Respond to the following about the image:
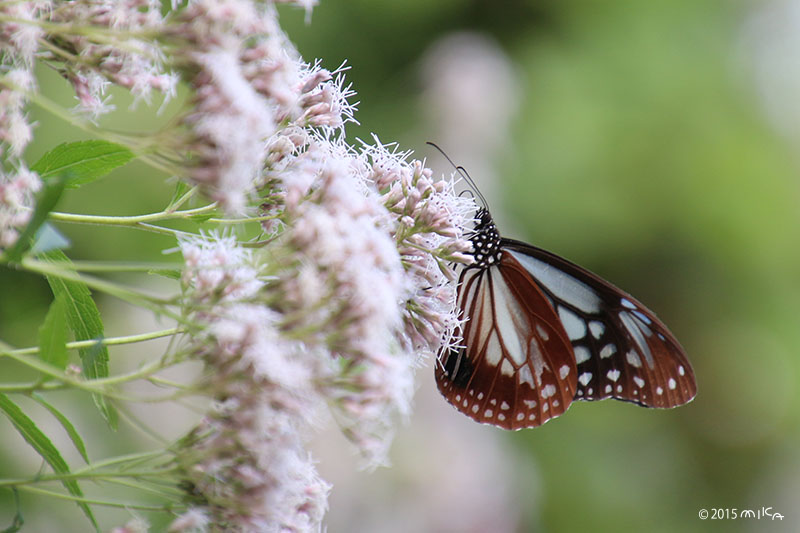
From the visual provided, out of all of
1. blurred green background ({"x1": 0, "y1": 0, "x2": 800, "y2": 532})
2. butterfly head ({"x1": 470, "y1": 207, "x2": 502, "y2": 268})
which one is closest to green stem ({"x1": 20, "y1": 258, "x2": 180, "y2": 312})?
butterfly head ({"x1": 470, "y1": 207, "x2": 502, "y2": 268})

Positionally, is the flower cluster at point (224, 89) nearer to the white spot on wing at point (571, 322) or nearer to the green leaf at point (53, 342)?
the green leaf at point (53, 342)

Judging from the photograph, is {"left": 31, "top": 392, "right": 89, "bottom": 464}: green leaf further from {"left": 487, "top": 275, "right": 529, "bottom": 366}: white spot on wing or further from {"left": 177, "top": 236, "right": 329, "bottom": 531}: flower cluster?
{"left": 487, "top": 275, "right": 529, "bottom": 366}: white spot on wing

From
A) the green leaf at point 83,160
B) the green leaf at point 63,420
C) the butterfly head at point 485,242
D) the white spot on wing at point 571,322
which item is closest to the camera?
the green leaf at point 63,420

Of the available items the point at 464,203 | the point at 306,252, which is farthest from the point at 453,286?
the point at 306,252

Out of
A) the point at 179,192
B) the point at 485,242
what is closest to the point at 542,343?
the point at 485,242

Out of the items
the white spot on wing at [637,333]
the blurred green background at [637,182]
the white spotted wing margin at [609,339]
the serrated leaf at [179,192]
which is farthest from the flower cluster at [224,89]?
the blurred green background at [637,182]

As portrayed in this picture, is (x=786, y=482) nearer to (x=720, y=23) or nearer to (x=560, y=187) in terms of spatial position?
(x=560, y=187)

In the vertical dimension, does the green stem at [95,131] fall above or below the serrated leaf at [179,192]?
below
